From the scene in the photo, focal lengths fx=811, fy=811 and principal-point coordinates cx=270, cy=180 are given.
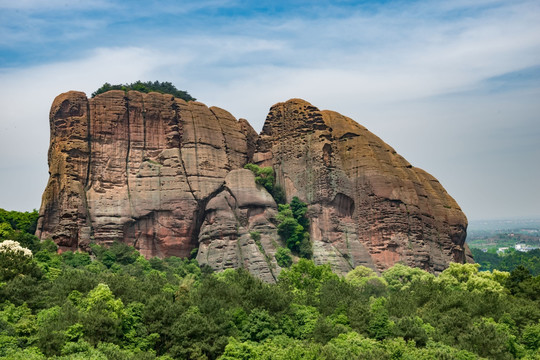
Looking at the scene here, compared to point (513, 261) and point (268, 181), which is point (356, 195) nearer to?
point (268, 181)

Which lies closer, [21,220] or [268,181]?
[21,220]

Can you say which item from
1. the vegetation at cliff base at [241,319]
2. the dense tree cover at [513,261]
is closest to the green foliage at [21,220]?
the vegetation at cliff base at [241,319]

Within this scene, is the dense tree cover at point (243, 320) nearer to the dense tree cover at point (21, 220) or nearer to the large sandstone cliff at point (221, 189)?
the large sandstone cliff at point (221, 189)

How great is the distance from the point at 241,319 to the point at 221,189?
1313 inches

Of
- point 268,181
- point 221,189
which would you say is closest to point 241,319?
point 221,189

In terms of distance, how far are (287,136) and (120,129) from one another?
18.3m

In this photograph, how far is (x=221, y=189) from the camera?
84.3 meters

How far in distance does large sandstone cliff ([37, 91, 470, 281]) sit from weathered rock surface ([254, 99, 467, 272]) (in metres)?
0.13

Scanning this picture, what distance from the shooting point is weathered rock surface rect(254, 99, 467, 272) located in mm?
83250

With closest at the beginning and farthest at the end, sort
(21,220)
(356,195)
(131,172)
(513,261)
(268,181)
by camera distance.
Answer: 1. (21,220)
2. (131,172)
3. (356,195)
4. (268,181)
5. (513,261)

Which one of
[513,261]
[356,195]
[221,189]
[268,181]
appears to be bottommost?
[513,261]

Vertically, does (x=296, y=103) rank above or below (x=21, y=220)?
above

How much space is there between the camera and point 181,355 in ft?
153

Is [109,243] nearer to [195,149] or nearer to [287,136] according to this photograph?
[195,149]
